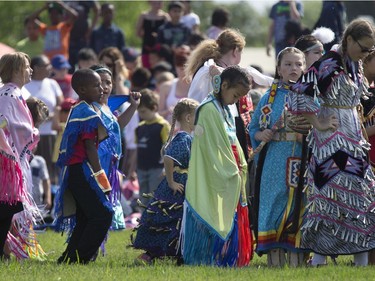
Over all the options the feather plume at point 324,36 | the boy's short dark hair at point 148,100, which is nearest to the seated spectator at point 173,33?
the boy's short dark hair at point 148,100

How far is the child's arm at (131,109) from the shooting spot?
984 centimetres

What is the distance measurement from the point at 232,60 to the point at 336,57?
161cm

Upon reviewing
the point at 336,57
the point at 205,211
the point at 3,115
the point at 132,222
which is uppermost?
the point at 336,57

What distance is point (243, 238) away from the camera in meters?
9.02

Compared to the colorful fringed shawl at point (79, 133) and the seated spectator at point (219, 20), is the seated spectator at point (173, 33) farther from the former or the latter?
the colorful fringed shawl at point (79, 133)

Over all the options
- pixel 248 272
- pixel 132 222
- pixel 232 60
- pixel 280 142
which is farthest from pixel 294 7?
pixel 248 272

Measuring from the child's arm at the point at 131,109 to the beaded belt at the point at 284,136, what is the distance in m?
1.32

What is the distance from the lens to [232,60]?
33.3 feet

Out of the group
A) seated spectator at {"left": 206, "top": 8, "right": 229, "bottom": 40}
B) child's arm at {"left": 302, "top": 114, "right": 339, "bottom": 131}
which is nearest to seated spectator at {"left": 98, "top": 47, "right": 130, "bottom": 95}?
seated spectator at {"left": 206, "top": 8, "right": 229, "bottom": 40}

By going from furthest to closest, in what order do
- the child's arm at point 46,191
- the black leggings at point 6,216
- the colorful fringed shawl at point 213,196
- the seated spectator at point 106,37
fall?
the seated spectator at point 106,37
the child's arm at point 46,191
the black leggings at point 6,216
the colorful fringed shawl at point 213,196

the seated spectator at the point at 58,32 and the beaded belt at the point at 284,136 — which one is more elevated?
the seated spectator at the point at 58,32

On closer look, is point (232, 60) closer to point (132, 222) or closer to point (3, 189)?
point (3, 189)

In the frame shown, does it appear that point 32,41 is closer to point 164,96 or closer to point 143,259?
point 164,96

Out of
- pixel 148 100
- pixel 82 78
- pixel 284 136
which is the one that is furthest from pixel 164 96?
pixel 284 136
